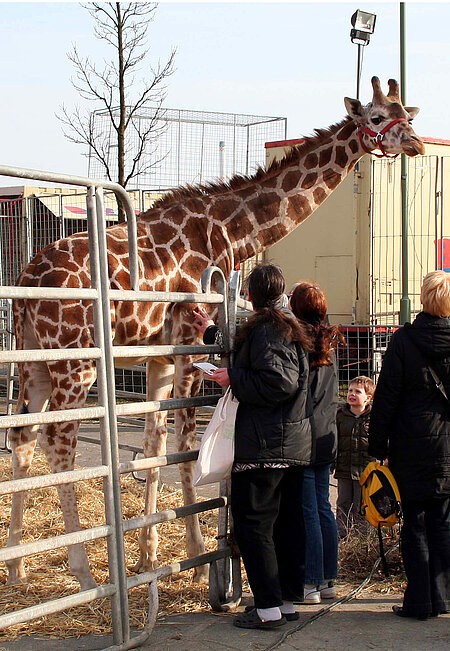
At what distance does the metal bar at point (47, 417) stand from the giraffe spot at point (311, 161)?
3.61 metres

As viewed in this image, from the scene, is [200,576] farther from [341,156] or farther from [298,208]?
[341,156]

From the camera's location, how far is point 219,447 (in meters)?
4.00

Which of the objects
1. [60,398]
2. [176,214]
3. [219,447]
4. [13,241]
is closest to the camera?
[219,447]

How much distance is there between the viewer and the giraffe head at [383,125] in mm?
6598

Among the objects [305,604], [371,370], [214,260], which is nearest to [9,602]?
[305,604]

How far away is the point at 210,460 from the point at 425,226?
9.55m

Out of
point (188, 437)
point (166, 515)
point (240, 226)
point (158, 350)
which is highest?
point (240, 226)

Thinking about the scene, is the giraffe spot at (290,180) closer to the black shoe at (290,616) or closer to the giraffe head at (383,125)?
Answer: the giraffe head at (383,125)

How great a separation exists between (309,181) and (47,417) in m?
3.77

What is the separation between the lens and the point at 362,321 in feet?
42.1

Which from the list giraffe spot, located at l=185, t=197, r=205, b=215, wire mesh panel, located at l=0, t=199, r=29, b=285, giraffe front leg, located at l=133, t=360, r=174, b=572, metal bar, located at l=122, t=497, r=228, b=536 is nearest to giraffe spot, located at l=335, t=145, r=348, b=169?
giraffe spot, located at l=185, t=197, r=205, b=215

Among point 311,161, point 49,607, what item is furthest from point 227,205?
point 49,607

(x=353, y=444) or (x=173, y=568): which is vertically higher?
(x=353, y=444)

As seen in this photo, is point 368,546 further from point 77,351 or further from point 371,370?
point 371,370
